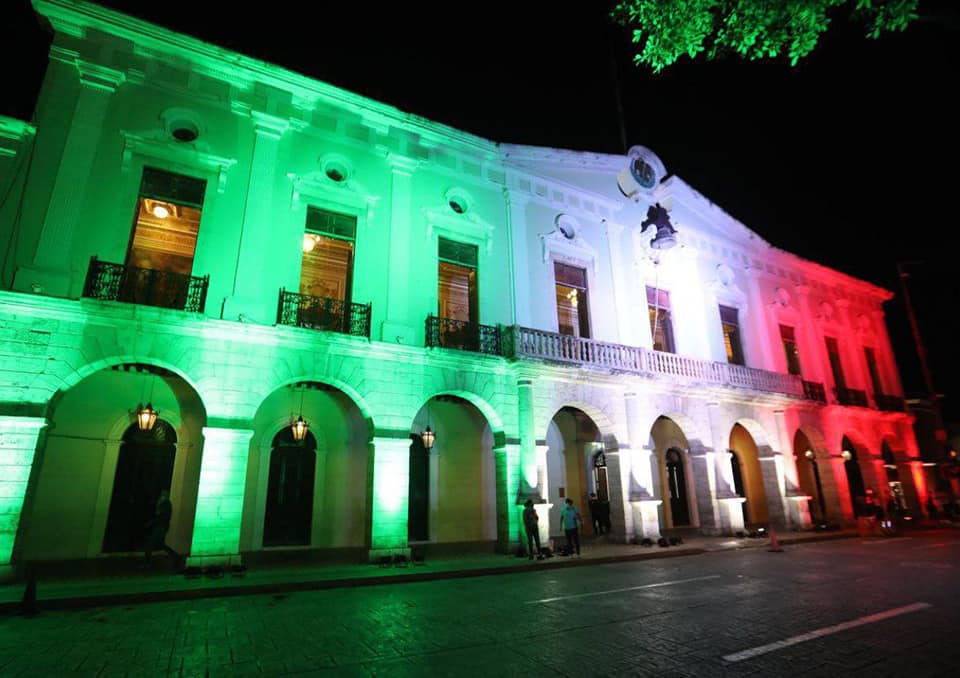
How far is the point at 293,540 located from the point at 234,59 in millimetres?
12053

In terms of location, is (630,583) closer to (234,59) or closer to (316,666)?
(316,666)

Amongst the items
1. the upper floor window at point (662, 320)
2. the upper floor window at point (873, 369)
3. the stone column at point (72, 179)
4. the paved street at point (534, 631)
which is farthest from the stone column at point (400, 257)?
the upper floor window at point (873, 369)

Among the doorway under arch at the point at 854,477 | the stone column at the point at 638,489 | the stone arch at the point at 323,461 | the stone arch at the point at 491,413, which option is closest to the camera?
the stone arch at the point at 323,461

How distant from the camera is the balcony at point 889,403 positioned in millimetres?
22844

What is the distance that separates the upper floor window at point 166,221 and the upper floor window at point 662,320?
14460mm

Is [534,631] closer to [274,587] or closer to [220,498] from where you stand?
[274,587]

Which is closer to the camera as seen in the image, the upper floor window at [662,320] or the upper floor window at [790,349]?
the upper floor window at [662,320]

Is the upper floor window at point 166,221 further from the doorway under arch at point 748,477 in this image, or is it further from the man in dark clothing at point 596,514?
the doorway under arch at point 748,477

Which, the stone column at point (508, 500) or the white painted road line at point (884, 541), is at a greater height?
the stone column at point (508, 500)

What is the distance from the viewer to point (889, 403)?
76.1 feet

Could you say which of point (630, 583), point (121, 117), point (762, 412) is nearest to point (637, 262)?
point (762, 412)

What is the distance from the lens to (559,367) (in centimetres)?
1395

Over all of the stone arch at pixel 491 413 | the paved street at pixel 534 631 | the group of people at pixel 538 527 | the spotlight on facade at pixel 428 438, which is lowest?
the paved street at pixel 534 631

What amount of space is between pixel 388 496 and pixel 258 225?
7.05 metres
